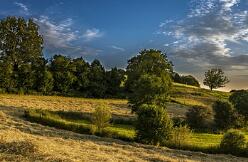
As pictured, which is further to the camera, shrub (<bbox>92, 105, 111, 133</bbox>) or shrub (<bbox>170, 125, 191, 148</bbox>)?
shrub (<bbox>92, 105, 111, 133</bbox>)

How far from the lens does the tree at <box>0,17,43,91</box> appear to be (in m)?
124

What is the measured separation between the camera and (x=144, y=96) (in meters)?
103

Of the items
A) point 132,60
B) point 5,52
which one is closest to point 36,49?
point 5,52

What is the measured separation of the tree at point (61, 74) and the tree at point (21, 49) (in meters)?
5.41

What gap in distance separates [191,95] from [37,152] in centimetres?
13503

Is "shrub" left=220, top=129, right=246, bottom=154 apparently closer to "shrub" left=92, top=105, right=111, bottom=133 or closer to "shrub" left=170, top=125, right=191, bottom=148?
"shrub" left=170, top=125, right=191, bottom=148

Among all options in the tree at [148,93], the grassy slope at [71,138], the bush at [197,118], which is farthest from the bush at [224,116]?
the tree at [148,93]

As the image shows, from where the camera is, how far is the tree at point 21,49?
124m

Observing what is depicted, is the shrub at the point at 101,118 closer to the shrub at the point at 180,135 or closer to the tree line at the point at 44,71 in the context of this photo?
the shrub at the point at 180,135

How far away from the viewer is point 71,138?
56.3 m

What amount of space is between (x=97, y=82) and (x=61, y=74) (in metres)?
11.0

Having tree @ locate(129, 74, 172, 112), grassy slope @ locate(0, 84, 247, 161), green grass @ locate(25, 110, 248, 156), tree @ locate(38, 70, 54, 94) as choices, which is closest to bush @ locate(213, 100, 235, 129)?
grassy slope @ locate(0, 84, 247, 161)

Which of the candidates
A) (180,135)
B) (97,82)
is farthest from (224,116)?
(97,82)

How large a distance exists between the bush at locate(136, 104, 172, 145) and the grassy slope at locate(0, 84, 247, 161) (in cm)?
471
